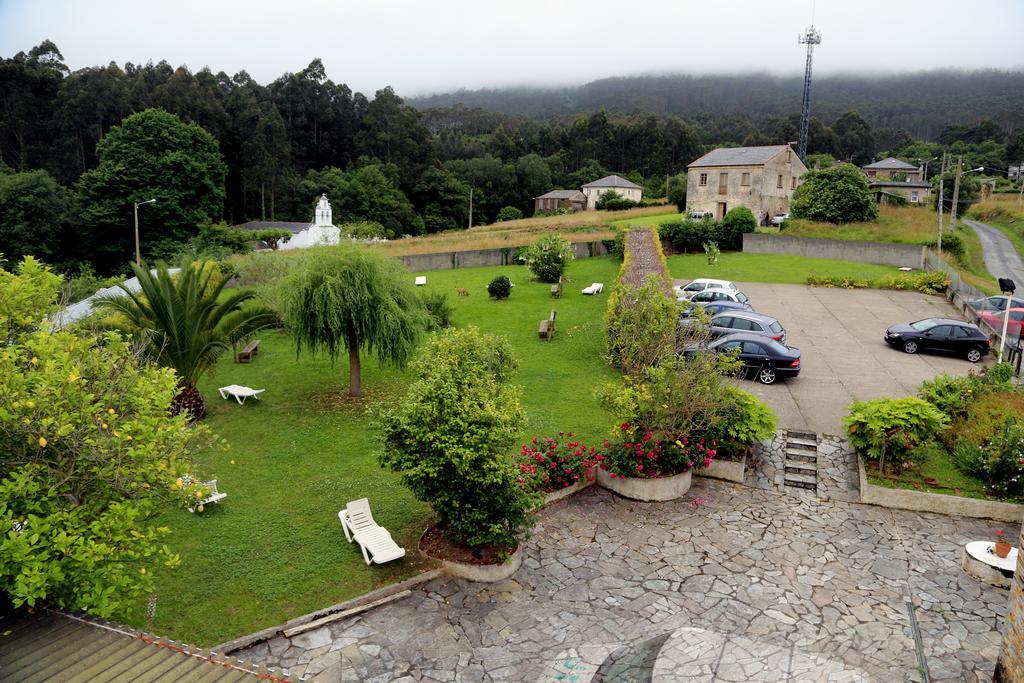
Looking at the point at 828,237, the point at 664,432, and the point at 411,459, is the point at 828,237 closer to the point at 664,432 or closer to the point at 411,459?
the point at 664,432

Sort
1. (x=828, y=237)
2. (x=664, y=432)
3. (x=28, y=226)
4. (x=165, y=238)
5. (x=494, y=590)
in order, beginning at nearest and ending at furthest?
1. (x=494, y=590)
2. (x=664, y=432)
3. (x=828, y=237)
4. (x=28, y=226)
5. (x=165, y=238)

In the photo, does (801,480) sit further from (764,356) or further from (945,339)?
(945,339)

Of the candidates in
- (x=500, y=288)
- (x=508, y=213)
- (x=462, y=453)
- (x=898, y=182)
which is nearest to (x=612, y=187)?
(x=508, y=213)

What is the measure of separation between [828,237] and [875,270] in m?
6.21

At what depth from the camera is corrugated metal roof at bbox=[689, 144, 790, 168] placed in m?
53.1

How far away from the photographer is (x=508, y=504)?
38.9ft

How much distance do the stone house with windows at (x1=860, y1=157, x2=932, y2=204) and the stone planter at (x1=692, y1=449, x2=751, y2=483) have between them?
5427 cm

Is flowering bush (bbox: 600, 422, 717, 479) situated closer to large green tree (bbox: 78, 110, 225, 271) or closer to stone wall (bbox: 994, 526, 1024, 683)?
stone wall (bbox: 994, 526, 1024, 683)

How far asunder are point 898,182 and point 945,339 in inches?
2407

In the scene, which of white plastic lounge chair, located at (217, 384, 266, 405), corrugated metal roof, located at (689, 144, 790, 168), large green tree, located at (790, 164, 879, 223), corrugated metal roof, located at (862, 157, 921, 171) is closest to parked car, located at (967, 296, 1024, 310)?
large green tree, located at (790, 164, 879, 223)

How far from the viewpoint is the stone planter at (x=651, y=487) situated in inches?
587

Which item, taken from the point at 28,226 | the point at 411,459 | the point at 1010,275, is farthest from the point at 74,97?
the point at 1010,275

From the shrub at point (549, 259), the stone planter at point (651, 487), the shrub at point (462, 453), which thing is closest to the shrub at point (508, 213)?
the shrub at point (549, 259)

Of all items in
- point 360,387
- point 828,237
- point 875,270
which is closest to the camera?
point 360,387
